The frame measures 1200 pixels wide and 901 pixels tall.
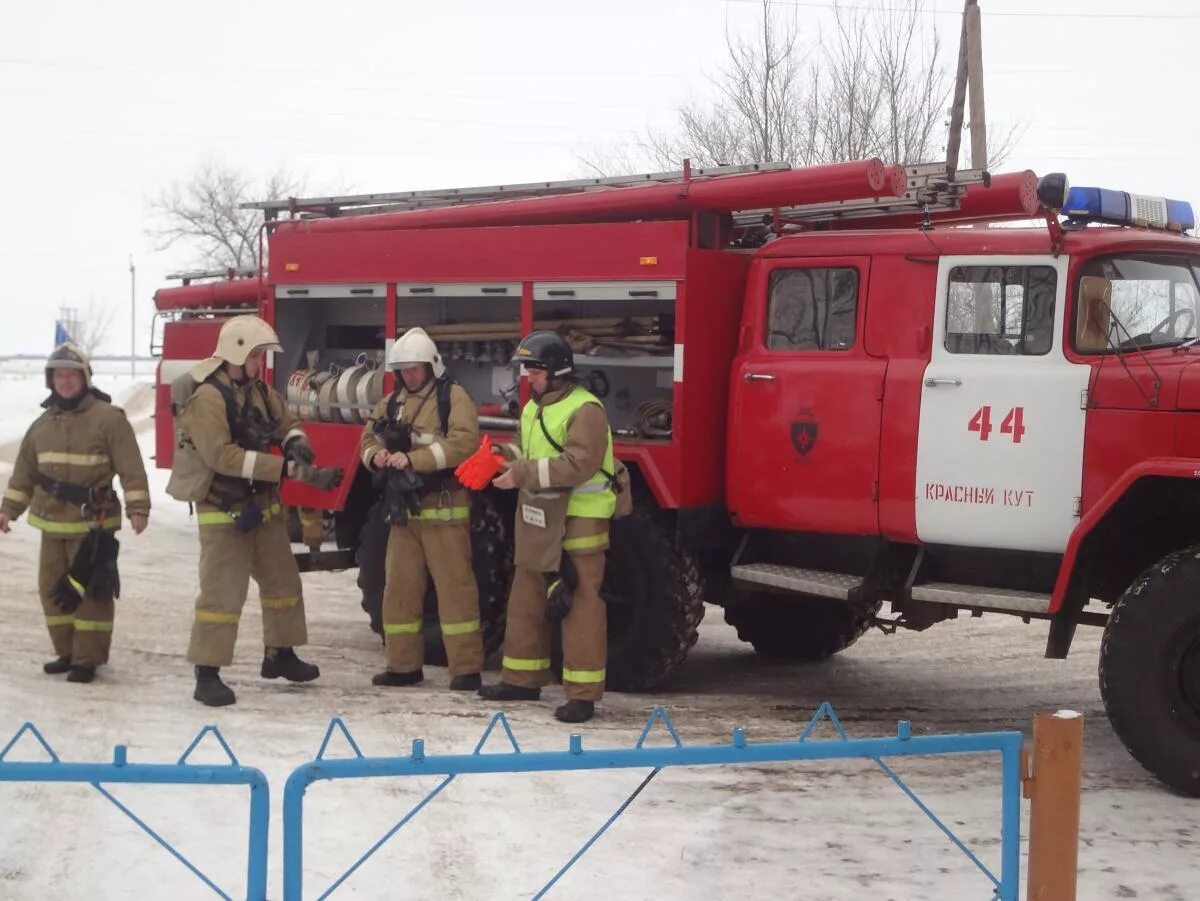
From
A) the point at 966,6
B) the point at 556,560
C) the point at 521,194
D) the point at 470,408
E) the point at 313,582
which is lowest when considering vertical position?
the point at 313,582

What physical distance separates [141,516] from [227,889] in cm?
346

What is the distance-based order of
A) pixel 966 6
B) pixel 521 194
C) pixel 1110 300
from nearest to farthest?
pixel 1110 300 → pixel 521 194 → pixel 966 6

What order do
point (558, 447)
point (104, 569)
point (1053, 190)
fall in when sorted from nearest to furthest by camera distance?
point (1053, 190)
point (558, 447)
point (104, 569)

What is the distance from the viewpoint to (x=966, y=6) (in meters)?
16.0

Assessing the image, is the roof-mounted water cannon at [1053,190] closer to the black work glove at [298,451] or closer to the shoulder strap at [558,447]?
the shoulder strap at [558,447]

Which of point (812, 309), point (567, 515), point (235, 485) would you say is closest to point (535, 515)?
point (567, 515)

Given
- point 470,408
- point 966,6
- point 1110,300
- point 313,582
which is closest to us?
point 1110,300

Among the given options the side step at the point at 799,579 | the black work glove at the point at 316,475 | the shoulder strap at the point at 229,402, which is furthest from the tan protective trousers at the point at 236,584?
the side step at the point at 799,579

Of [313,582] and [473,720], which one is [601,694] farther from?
[313,582]

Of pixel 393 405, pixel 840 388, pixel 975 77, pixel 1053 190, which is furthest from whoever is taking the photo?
pixel 975 77

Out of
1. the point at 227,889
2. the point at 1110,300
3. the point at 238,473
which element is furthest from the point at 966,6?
the point at 227,889

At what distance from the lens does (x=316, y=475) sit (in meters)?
7.82

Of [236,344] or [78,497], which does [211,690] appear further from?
[236,344]

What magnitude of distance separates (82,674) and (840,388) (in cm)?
424
